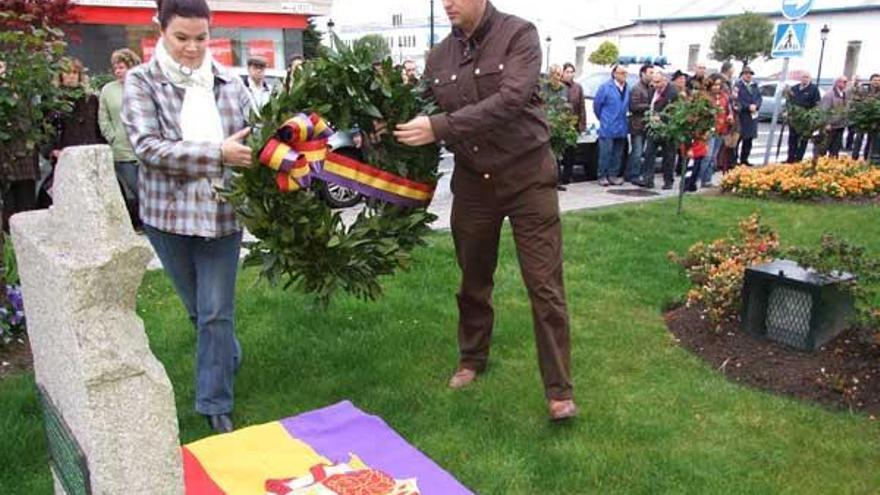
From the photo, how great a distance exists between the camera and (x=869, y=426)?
12.6 feet

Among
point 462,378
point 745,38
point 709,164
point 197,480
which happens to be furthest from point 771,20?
point 197,480

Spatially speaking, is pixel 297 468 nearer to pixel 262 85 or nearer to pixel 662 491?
pixel 662 491

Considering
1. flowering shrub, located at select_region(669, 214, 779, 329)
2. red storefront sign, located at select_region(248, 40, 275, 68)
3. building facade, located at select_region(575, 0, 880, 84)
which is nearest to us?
flowering shrub, located at select_region(669, 214, 779, 329)

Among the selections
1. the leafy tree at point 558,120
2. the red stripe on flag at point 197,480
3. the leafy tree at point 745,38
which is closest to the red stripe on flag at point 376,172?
the red stripe on flag at point 197,480

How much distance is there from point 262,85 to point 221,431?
5.88m

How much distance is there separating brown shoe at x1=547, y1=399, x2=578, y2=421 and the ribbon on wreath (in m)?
1.18

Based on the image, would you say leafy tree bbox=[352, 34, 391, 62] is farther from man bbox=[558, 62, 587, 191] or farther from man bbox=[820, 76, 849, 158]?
man bbox=[820, 76, 849, 158]

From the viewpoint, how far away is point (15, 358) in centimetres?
468

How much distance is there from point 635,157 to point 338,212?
8846 millimetres

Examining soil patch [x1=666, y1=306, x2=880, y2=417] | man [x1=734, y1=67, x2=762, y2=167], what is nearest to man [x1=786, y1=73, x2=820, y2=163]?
man [x1=734, y1=67, x2=762, y2=167]

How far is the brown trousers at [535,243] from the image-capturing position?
12.0 feet

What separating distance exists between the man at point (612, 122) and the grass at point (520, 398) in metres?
5.32

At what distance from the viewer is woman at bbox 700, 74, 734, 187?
A: 9.86 m

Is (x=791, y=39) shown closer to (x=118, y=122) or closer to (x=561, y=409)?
(x=118, y=122)
